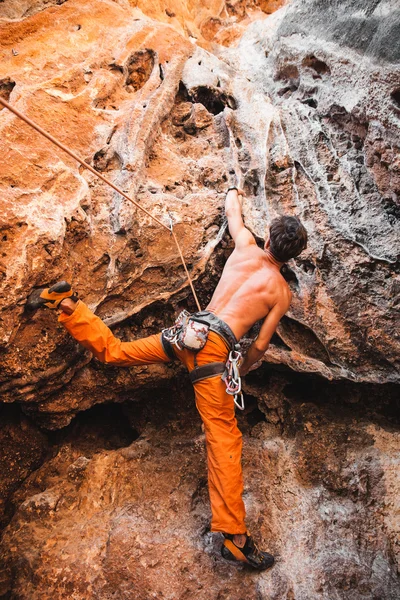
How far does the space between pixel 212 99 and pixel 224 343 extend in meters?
3.09

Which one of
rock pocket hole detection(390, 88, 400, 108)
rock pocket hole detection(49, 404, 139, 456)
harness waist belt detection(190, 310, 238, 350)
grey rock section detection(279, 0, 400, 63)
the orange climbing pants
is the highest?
grey rock section detection(279, 0, 400, 63)

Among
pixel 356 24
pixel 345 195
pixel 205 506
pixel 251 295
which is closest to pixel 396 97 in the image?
pixel 345 195

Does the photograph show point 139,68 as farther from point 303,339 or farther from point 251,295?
point 303,339

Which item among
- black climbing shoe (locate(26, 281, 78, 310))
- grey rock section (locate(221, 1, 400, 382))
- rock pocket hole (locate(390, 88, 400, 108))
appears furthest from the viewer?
grey rock section (locate(221, 1, 400, 382))

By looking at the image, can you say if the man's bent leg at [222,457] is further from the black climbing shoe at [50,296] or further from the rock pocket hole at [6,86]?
the rock pocket hole at [6,86]

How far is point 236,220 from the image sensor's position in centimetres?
317

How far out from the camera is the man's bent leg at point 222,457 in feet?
8.27

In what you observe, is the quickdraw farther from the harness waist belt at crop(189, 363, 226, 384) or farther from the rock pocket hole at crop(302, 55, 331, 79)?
the rock pocket hole at crop(302, 55, 331, 79)

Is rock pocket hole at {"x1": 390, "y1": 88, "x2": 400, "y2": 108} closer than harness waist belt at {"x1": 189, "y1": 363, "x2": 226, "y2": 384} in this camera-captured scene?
No

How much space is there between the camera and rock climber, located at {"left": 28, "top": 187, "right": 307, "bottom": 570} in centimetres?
254

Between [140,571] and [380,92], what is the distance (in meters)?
3.94

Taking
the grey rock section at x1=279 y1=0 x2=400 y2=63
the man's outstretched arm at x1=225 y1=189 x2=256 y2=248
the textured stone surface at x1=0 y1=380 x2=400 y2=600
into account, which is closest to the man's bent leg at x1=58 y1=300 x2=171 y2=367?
the textured stone surface at x1=0 y1=380 x2=400 y2=600

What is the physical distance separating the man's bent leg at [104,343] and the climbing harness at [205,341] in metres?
0.11

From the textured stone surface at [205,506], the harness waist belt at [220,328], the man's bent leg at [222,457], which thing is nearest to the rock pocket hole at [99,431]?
the textured stone surface at [205,506]
